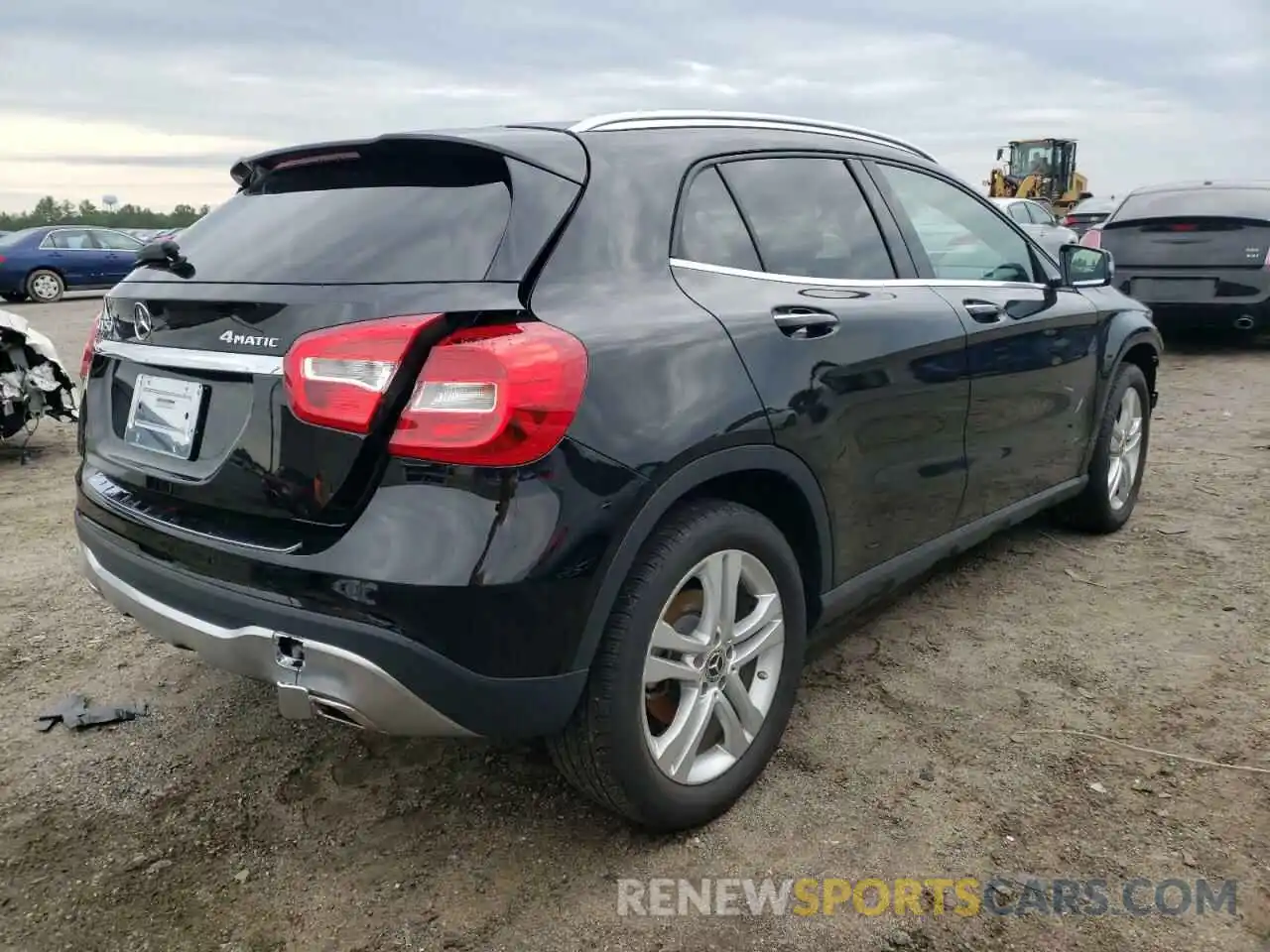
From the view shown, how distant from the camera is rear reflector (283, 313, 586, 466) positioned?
6.29ft

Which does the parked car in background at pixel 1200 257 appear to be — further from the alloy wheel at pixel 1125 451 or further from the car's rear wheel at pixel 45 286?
the car's rear wheel at pixel 45 286

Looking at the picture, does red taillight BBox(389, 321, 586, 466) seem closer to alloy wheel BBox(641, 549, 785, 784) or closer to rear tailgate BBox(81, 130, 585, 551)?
rear tailgate BBox(81, 130, 585, 551)

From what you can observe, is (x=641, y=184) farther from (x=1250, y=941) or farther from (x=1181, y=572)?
(x=1181, y=572)

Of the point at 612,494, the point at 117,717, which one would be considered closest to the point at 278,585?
the point at 612,494

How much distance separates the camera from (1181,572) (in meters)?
4.14

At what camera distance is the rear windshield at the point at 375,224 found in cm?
211

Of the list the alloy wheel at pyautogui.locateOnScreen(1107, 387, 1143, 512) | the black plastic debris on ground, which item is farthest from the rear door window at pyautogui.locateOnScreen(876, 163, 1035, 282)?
the black plastic debris on ground

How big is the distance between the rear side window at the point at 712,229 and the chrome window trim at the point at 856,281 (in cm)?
2

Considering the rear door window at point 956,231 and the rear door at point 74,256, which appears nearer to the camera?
the rear door window at point 956,231

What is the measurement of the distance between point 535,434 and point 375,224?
2.21 ft

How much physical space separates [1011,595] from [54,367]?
555 cm

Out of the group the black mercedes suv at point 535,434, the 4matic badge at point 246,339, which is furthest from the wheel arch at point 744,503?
the 4matic badge at point 246,339

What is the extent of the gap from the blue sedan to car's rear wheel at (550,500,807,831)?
18.2 m
